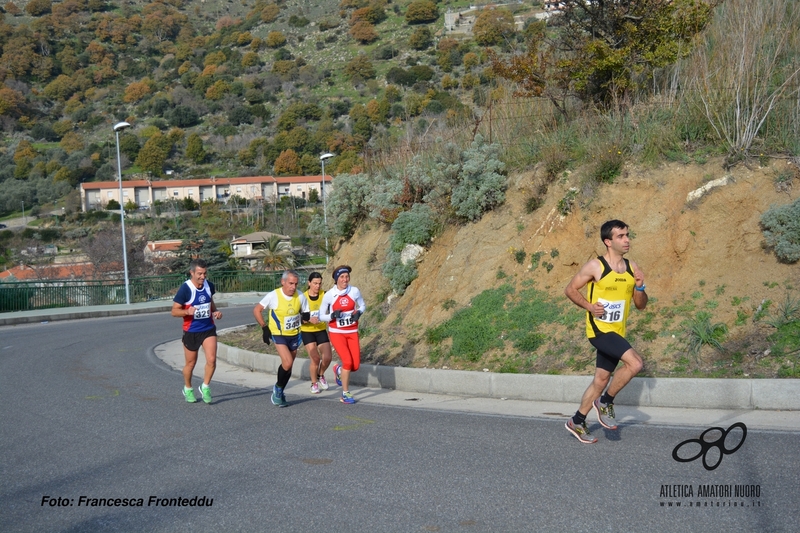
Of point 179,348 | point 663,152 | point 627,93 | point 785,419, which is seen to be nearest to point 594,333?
point 785,419

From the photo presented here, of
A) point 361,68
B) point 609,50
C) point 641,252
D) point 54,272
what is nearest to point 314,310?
point 641,252

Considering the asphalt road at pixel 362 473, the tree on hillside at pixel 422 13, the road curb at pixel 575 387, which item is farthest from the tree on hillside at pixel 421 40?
the asphalt road at pixel 362 473

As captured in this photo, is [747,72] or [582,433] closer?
[582,433]

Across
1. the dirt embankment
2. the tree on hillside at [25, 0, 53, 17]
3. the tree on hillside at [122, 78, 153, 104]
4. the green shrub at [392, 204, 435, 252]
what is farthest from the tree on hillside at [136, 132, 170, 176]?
the dirt embankment

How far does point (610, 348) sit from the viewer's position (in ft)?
23.4

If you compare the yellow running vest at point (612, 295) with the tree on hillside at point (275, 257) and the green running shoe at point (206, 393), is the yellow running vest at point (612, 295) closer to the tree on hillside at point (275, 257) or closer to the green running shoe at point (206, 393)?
the green running shoe at point (206, 393)

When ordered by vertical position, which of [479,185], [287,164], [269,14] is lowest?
[479,185]

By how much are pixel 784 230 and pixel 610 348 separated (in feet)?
15.3

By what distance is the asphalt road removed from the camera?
541cm

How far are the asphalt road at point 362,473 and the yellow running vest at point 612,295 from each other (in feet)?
3.64

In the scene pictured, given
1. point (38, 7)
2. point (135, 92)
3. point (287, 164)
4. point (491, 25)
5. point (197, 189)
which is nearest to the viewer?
point (197, 189)

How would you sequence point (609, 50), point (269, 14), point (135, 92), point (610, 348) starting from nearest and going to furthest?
point (610, 348) → point (609, 50) → point (135, 92) → point (269, 14)

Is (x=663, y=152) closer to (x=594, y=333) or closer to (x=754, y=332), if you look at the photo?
(x=754, y=332)

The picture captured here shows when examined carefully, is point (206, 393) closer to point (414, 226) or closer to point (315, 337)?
point (315, 337)
